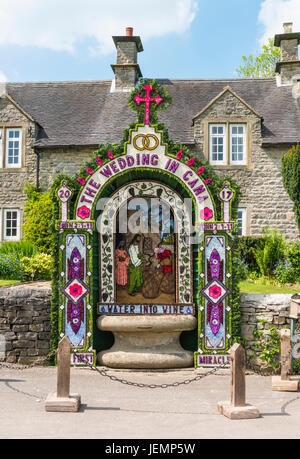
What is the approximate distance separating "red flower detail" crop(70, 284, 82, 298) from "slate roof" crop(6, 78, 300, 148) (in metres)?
10.8

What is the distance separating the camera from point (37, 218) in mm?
18703

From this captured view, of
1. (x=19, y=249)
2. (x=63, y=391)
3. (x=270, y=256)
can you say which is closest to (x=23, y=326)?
(x=63, y=391)

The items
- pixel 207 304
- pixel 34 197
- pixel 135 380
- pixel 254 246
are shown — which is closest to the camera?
pixel 135 380

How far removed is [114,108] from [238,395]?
54.9ft

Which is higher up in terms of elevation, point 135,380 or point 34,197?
point 34,197

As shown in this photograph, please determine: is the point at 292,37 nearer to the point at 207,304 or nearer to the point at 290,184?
the point at 290,184

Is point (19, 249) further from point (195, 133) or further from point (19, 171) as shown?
point (195, 133)

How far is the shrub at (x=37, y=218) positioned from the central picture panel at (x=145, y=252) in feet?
23.9

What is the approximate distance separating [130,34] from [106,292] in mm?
15961

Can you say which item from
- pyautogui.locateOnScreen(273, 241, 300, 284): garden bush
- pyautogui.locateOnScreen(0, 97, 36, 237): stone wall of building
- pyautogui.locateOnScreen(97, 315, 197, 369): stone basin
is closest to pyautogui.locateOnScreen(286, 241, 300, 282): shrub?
pyautogui.locateOnScreen(273, 241, 300, 284): garden bush

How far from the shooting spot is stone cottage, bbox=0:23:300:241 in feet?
65.4

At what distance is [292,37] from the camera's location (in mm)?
22531

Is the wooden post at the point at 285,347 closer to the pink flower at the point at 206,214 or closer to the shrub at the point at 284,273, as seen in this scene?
the pink flower at the point at 206,214

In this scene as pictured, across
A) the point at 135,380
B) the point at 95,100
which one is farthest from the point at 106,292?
the point at 95,100
